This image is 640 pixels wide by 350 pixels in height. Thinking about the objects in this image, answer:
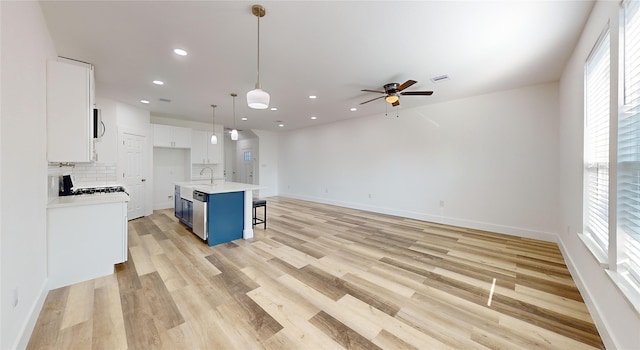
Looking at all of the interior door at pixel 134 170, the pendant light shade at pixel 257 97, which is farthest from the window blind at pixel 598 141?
the interior door at pixel 134 170

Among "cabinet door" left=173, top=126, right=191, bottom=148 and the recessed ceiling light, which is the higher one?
the recessed ceiling light

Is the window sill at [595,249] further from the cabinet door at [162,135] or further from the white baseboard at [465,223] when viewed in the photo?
the cabinet door at [162,135]

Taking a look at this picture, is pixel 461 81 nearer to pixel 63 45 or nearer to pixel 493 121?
pixel 493 121

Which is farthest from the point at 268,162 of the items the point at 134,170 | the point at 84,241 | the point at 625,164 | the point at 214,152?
the point at 625,164

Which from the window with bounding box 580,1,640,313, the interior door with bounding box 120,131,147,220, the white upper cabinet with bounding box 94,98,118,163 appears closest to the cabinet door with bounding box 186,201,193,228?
the interior door with bounding box 120,131,147,220

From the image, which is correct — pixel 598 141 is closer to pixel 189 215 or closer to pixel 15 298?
pixel 15 298

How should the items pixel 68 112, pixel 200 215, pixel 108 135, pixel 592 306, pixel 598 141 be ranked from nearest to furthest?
pixel 592 306
pixel 598 141
pixel 68 112
pixel 200 215
pixel 108 135

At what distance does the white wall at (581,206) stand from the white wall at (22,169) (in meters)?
3.85

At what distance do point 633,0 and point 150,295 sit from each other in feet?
14.9

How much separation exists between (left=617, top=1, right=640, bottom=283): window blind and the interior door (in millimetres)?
7353

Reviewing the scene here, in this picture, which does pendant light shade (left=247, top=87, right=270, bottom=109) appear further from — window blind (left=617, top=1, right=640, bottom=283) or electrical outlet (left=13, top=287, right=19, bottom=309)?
window blind (left=617, top=1, right=640, bottom=283)

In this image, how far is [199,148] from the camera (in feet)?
23.0

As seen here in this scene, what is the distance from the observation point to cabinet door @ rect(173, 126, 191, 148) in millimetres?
6436

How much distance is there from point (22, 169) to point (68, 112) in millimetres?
1130
